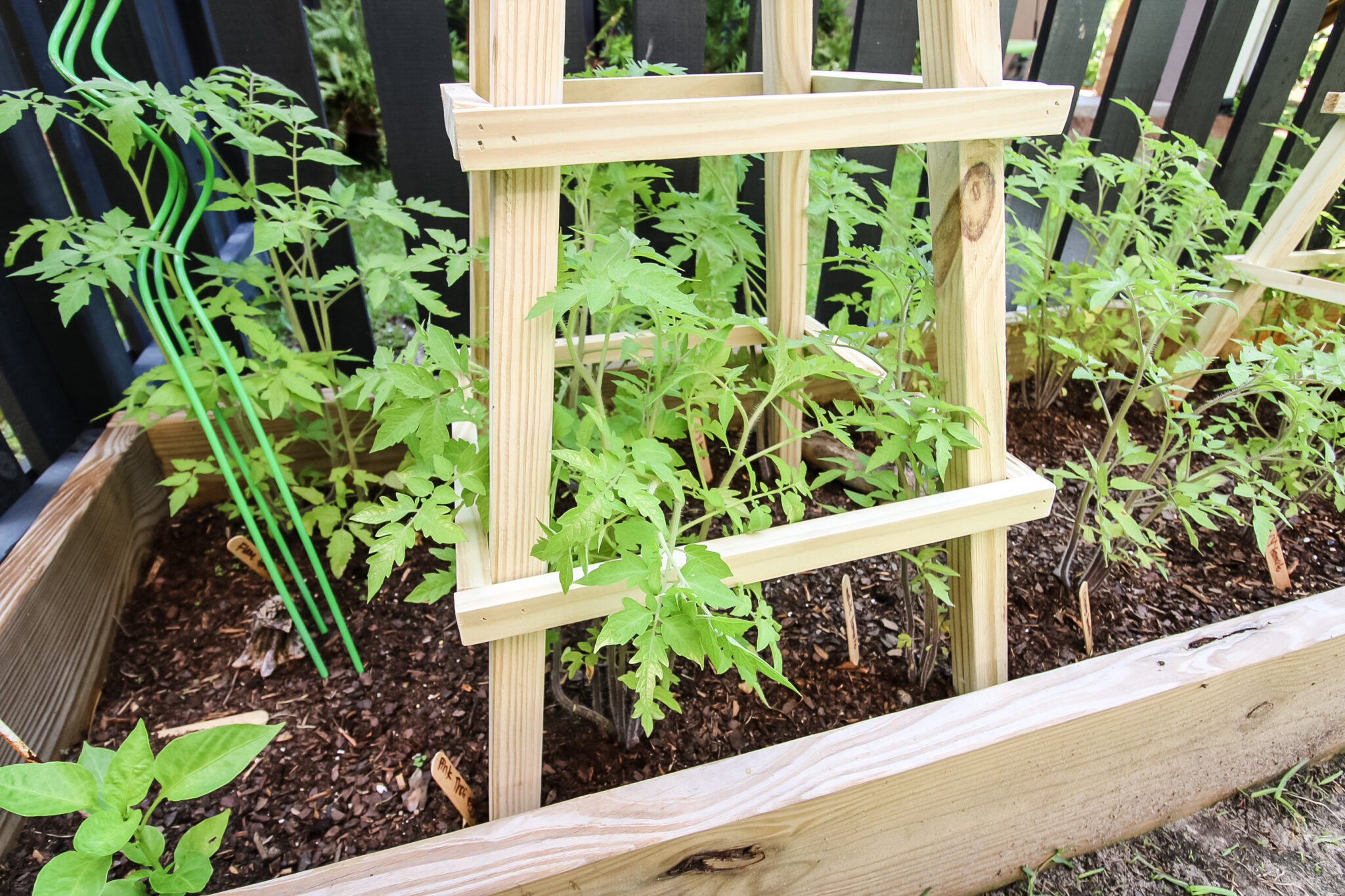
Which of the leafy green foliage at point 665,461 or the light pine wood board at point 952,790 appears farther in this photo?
the light pine wood board at point 952,790

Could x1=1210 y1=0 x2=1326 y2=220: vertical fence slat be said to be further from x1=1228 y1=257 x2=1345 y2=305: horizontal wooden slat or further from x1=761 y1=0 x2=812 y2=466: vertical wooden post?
x1=761 y1=0 x2=812 y2=466: vertical wooden post

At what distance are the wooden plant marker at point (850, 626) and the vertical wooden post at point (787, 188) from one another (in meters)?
0.31

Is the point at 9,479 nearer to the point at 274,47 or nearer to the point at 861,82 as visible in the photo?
the point at 274,47

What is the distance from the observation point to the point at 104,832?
0.64 m

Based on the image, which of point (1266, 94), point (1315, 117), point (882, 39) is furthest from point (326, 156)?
point (1315, 117)

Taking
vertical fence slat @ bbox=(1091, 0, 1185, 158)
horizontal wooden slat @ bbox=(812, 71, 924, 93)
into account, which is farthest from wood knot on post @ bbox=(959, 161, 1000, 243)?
vertical fence slat @ bbox=(1091, 0, 1185, 158)

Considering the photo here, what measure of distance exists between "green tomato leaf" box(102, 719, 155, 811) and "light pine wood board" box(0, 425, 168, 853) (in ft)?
1.55

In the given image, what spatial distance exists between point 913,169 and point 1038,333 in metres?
2.91

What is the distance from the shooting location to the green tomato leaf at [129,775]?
2.22 ft

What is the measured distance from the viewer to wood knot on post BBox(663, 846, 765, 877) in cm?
90

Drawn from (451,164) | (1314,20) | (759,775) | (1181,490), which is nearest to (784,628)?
(759,775)

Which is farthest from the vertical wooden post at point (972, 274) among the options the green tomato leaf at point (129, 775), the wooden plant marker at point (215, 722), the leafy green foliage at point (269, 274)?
the wooden plant marker at point (215, 722)

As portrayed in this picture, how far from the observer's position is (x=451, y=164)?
5.48 ft

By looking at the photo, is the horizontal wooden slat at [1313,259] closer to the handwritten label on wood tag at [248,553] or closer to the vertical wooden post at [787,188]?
the vertical wooden post at [787,188]
